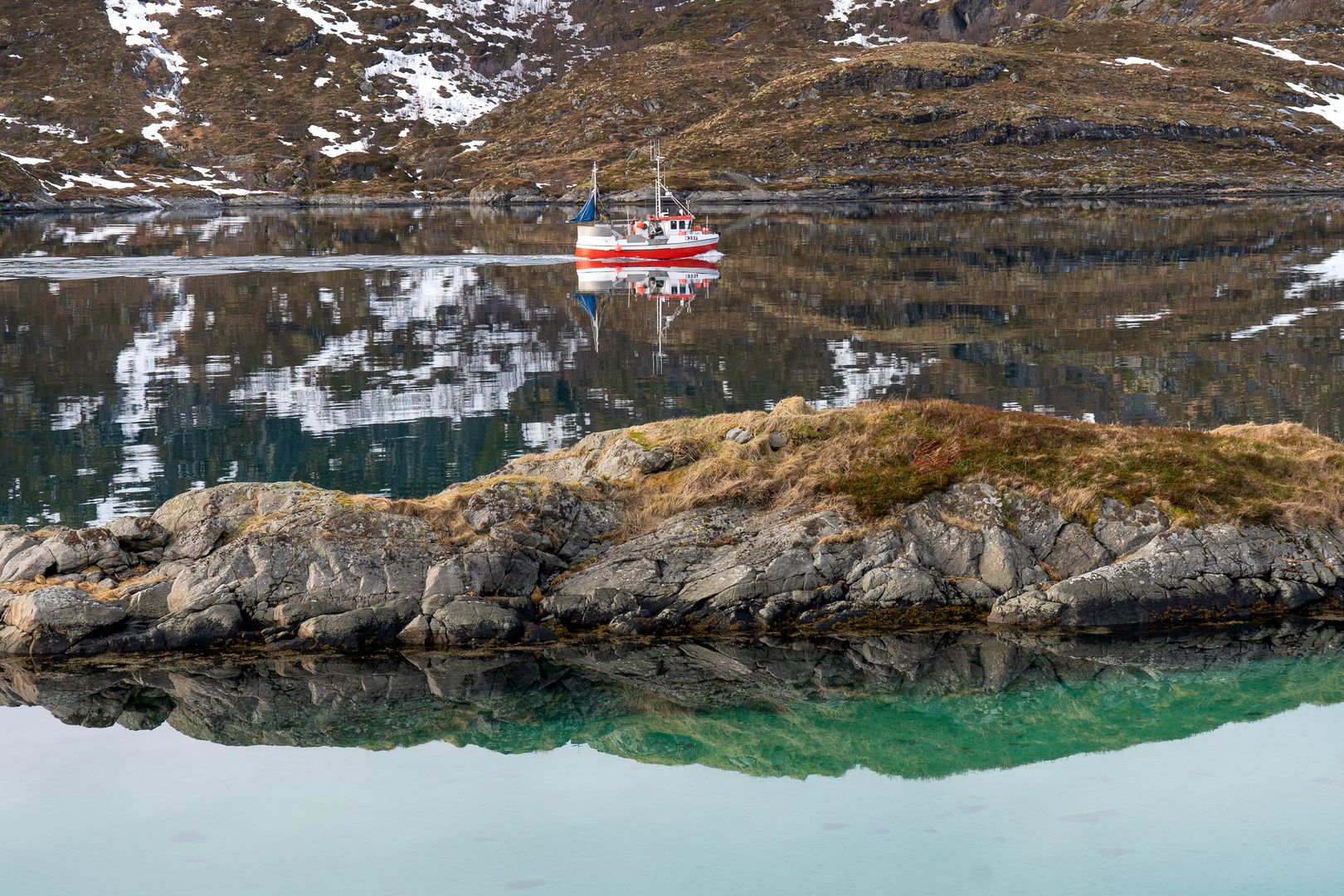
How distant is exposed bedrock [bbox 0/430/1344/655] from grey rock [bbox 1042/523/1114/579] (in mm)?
28

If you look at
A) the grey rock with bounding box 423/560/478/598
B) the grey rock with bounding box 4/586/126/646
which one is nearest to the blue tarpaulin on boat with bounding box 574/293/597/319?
the grey rock with bounding box 423/560/478/598

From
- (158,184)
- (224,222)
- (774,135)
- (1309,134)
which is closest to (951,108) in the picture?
(774,135)

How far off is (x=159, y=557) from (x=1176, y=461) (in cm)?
1760

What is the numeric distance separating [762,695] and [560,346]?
32.5 metres

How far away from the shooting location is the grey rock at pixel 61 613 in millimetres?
18016

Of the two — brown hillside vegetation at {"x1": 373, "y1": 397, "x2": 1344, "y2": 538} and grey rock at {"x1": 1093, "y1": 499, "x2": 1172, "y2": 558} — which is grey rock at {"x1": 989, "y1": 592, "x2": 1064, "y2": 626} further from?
brown hillside vegetation at {"x1": 373, "y1": 397, "x2": 1344, "y2": 538}

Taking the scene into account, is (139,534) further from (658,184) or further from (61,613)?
(658,184)

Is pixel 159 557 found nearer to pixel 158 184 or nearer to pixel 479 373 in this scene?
pixel 479 373

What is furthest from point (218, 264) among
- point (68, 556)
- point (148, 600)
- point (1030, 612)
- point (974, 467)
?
point (1030, 612)

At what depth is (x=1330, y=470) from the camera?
68.7ft

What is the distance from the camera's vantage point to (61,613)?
18.1 metres

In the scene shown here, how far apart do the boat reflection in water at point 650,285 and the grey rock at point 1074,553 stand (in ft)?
80.6

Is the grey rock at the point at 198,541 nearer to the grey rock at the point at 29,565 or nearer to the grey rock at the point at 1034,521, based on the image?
the grey rock at the point at 29,565

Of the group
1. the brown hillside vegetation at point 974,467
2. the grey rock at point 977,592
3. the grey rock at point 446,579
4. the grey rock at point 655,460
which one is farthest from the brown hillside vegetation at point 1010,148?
the grey rock at point 446,579
